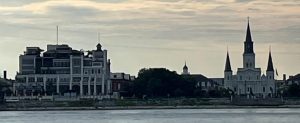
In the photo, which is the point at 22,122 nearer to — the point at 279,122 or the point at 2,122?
the point at 2,122

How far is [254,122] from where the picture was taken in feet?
406

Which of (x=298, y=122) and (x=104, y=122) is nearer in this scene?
(x=298, y=122)

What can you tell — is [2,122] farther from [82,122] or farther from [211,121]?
[211,121]

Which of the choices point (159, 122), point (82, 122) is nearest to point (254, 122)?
point (159, 122)

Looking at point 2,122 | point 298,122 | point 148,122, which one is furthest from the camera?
point 2,122

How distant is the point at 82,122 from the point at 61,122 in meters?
2.97

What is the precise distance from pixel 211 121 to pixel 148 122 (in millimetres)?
7693

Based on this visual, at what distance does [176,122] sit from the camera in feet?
420

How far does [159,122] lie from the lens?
5025 inches

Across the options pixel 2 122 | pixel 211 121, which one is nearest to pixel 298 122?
pixel 211 121

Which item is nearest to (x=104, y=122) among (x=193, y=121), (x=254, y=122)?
(x=193, y=121)

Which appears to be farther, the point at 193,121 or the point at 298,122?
the point at 193,121

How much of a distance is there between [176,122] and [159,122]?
2.02 metres

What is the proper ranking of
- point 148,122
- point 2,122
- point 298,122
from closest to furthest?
point 298,122 < point 148,122 < point 2,122
